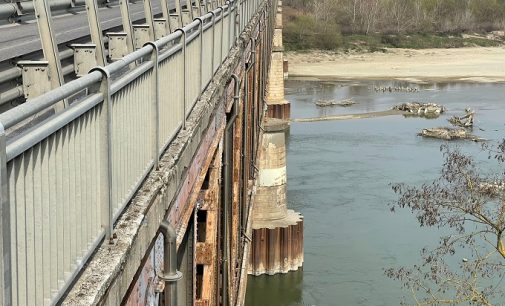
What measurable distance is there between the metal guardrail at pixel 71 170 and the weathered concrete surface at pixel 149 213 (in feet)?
0.20

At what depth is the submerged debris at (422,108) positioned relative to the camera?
5406 cm

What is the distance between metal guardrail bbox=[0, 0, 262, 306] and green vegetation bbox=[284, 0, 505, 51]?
85059 millimetres

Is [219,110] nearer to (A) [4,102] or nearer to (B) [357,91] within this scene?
(A) [4,102]

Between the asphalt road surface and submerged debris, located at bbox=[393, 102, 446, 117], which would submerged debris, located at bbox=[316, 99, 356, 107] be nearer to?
submerged debris, located at bbox=[393, 102, 446, 117]

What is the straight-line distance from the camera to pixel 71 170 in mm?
3178

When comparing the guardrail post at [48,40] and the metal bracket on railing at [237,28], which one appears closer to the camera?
the guardrail post at [48,40]

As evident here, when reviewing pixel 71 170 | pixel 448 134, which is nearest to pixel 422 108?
pixel 448 134

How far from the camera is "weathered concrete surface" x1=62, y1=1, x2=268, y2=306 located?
3172 millimetres

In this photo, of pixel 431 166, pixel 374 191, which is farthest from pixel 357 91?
pixel 374 191

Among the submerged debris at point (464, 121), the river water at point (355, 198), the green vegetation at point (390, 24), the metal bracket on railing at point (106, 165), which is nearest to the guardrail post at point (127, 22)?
the metal bracket on railing at point (106, 165)

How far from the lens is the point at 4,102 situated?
4500mm

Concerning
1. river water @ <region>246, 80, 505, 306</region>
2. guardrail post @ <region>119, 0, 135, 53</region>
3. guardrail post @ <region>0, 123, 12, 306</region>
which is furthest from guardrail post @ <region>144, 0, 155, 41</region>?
river water @ <region>246, 80, 505, 306</region>

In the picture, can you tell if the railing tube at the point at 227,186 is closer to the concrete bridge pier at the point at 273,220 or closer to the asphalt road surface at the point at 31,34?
the asphalt road surface at the point at 31,34

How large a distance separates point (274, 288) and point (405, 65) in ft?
205
